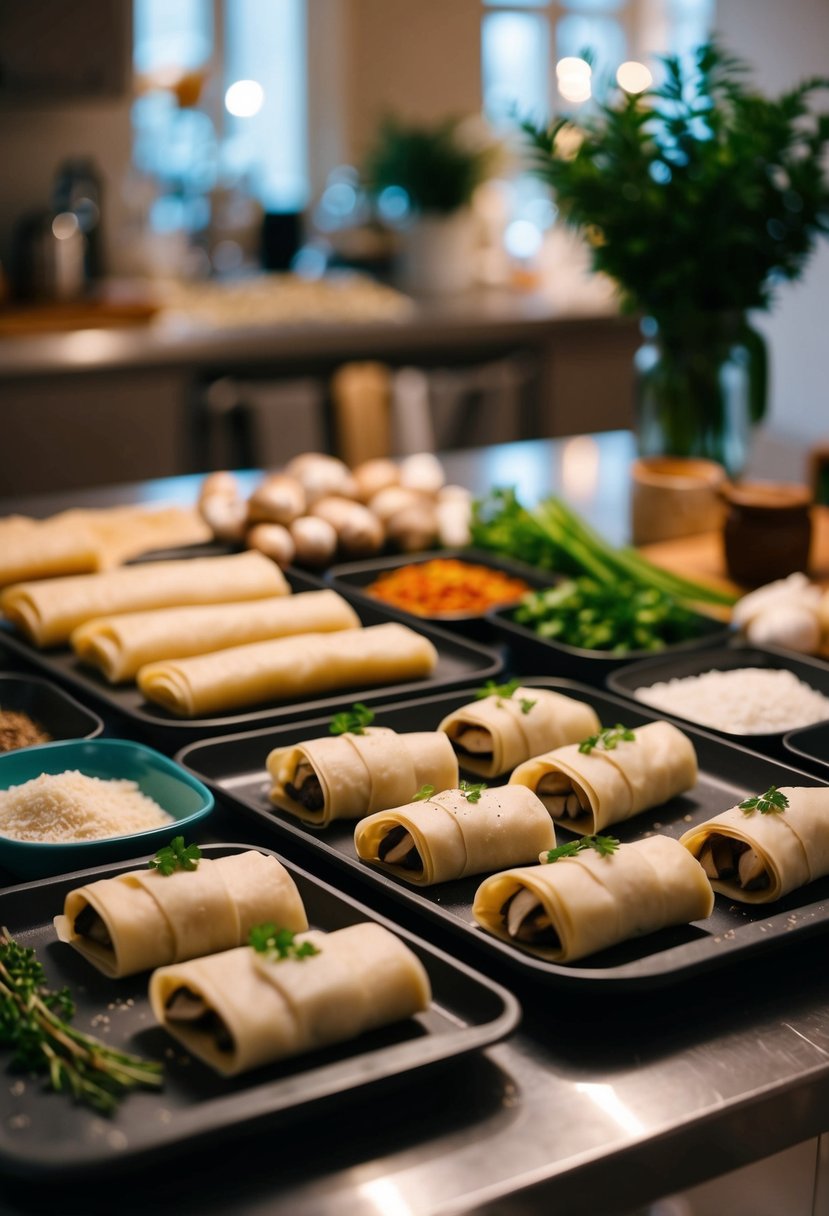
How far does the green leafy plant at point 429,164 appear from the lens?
17.3 ft

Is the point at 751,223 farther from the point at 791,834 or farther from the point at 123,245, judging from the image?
the point at 123,245

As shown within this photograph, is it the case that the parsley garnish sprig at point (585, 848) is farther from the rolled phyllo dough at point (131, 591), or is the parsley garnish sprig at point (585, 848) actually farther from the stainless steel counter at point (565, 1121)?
the rolled phyllo dough at point (131, 591)

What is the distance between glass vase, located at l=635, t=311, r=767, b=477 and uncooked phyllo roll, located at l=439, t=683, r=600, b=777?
1.05m

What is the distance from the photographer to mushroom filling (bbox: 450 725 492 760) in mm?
1510

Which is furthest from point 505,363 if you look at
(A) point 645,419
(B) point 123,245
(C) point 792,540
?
(C) point 792,540

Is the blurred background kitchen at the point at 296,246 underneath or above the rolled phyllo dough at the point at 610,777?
above

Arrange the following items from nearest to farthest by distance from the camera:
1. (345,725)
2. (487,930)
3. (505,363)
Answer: (487,930) → (345,725) → (505,363)

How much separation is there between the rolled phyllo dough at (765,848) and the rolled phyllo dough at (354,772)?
10.8 inches

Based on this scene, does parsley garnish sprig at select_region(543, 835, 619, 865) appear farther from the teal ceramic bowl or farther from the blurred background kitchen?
the blurred background kitchen

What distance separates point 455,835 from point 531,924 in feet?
0.44

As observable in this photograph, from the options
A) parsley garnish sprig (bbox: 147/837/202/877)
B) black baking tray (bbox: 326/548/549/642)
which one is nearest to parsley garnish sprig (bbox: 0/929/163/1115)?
parsley garnish sprig (bbox: 147/837/202/877)

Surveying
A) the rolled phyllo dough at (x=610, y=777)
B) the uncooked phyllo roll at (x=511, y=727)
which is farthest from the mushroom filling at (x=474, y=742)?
the rolled phyllo dough at (x=610, y=777)

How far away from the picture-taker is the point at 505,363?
15.9ft

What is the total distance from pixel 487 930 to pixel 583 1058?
146 millimetres
